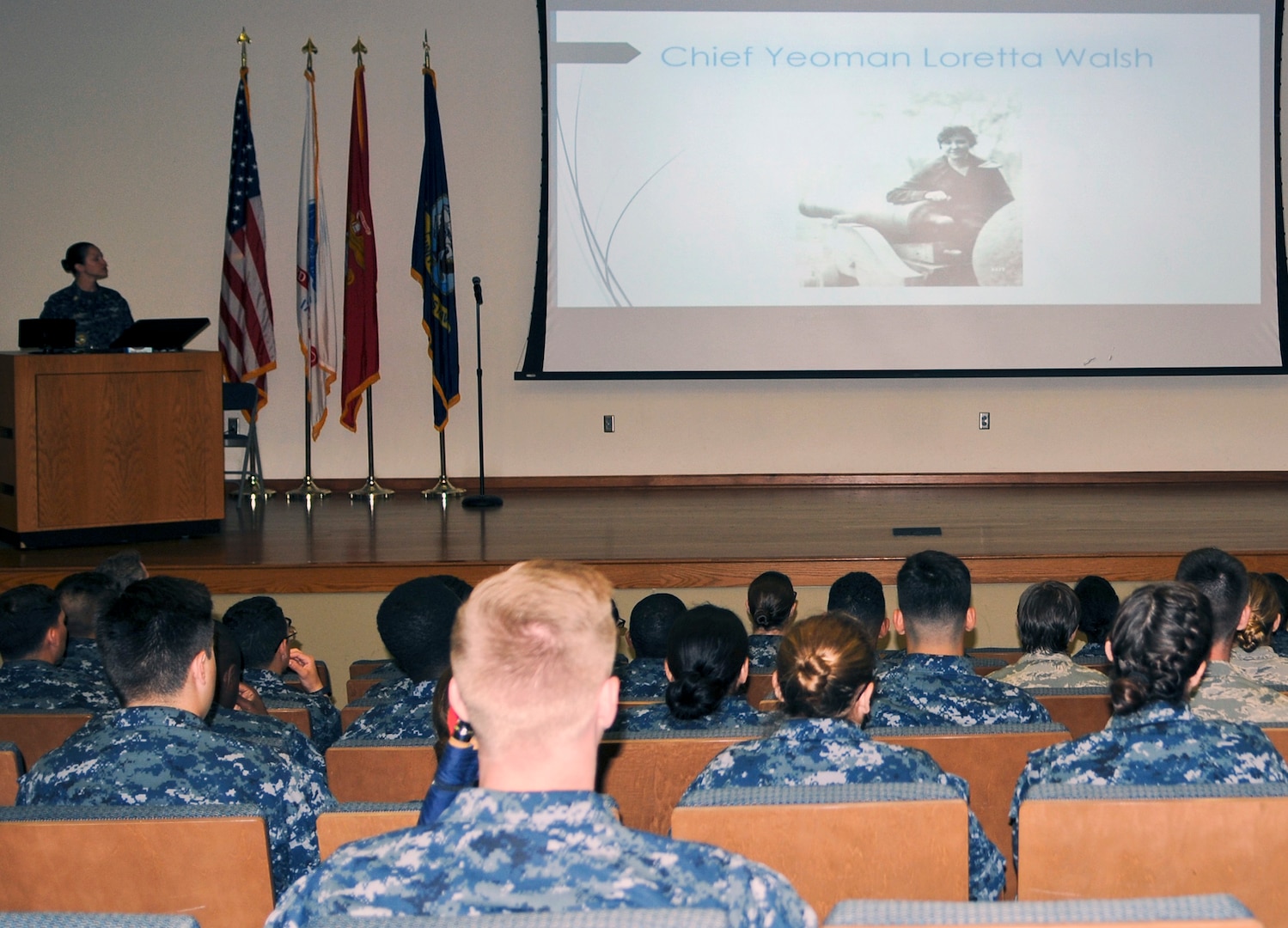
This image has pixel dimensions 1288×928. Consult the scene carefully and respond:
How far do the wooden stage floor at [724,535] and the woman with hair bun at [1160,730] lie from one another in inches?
117

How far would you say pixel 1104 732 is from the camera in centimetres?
211

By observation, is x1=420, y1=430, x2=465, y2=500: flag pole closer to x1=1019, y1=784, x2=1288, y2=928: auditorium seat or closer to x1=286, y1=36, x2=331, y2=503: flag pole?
x1=286, y1=36, x2=331, y2=503: flag pole

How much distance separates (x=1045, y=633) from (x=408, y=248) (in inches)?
226

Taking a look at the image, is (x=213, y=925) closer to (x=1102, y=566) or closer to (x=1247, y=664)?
(x=1247, y=664)

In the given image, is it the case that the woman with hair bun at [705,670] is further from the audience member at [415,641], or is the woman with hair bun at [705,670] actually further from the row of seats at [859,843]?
the row of seats at [859,843]

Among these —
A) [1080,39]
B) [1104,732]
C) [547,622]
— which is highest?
[1080,39]

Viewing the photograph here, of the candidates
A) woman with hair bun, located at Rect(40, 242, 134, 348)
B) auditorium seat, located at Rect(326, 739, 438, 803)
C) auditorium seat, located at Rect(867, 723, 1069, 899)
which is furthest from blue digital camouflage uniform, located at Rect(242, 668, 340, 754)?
woman with hair bun, located at Rect(40, 242, 134, 348)

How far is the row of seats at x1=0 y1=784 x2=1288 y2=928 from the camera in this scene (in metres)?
1.70

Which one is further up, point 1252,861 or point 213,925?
point 1252,861

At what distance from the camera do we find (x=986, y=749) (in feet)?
7.50

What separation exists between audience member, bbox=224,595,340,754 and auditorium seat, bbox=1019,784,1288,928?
6.55ft

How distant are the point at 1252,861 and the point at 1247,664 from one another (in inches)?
68.3

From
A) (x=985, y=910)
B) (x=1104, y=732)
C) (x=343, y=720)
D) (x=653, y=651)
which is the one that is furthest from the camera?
(x=653, y=651)

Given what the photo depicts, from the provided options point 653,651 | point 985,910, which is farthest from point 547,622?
point 653,651
